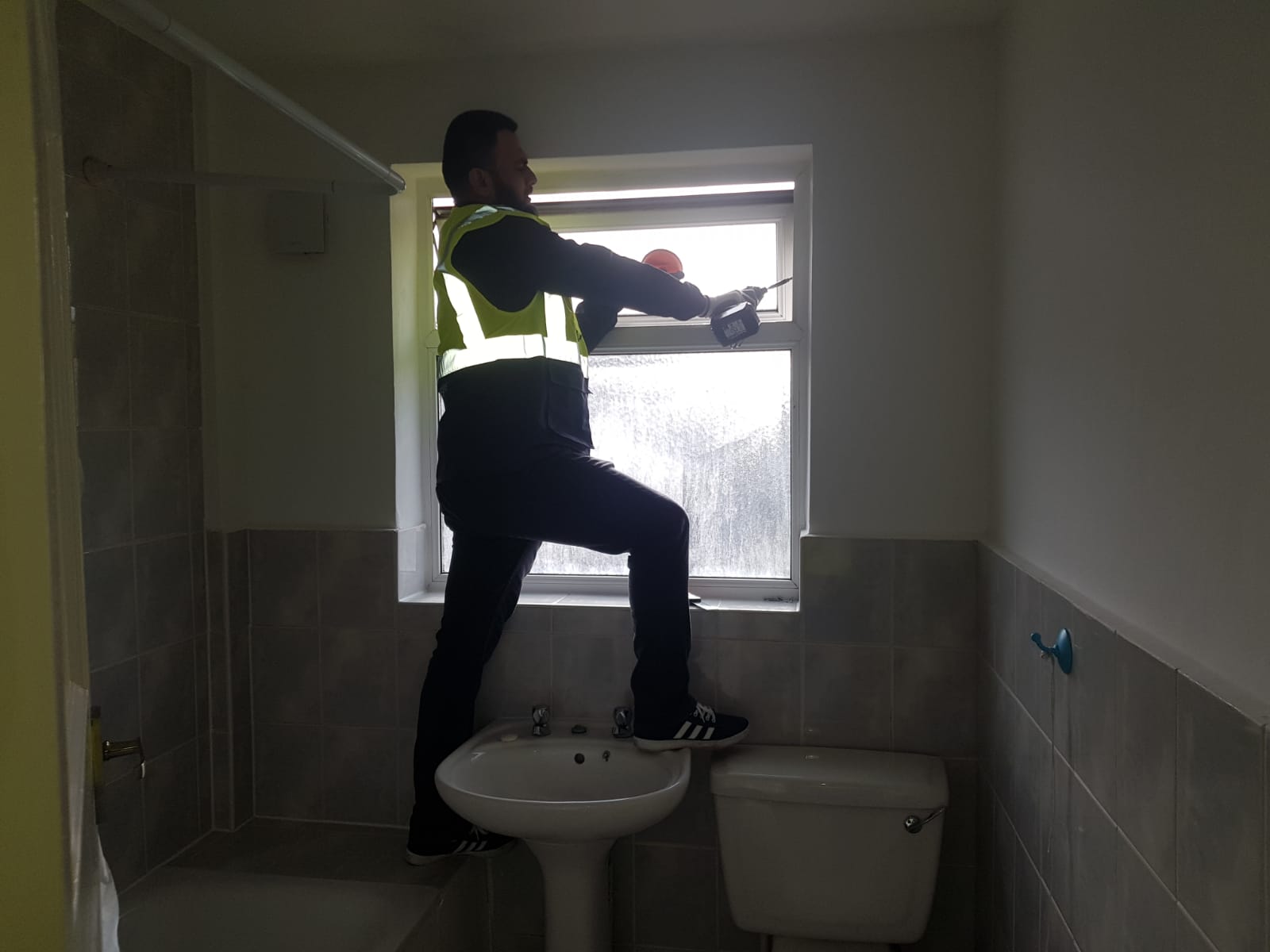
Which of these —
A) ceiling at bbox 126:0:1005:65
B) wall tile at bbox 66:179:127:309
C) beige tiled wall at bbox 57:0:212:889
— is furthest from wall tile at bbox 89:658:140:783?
ceiling at bbox 126:0:1005:65

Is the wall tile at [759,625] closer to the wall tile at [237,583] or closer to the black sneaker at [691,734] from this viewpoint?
the black sneaker at [691,734]

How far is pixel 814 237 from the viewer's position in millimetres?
1867

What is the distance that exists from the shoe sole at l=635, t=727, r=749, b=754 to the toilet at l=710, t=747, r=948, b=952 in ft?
0.16

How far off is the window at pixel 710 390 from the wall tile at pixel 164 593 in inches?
36.3

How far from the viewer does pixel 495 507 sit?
172 centimetres

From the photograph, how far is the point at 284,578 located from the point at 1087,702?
1.75m

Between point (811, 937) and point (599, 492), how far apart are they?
101 centimetres

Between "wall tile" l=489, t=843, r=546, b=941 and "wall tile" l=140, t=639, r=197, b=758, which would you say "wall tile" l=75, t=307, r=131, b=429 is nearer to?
A: "wall tile" l=140, t=639, r=197, b=758

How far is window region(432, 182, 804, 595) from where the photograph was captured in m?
2.07

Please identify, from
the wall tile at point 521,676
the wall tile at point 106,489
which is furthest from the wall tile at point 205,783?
the wall tile at point 521,676

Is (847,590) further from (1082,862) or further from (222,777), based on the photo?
(222,777)

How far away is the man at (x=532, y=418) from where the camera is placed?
5.52 ft

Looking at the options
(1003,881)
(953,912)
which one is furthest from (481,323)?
(953,912)

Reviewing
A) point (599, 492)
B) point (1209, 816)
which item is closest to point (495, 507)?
point (599, 492)
